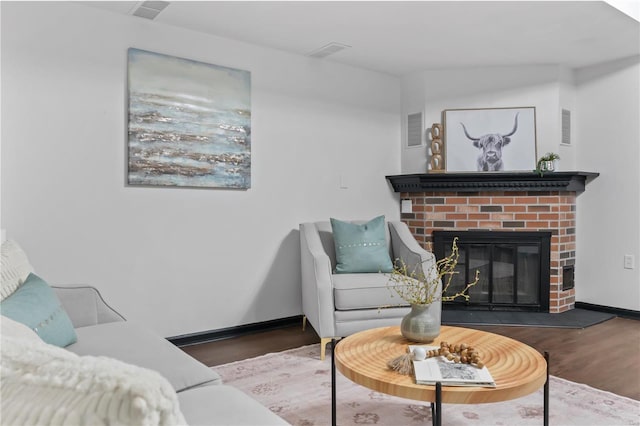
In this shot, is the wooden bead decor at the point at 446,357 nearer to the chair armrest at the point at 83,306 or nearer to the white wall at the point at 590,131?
the chair armrest at the point at 83,306

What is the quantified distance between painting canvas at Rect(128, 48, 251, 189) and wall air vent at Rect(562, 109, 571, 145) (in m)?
2.88

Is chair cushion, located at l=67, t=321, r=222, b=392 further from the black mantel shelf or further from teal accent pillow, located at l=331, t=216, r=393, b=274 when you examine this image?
the black mantel shelf

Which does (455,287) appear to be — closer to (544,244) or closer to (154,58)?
(544,244)

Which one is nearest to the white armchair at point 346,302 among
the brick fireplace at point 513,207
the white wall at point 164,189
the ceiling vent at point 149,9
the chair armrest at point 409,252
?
the chair armrest at point 409,252

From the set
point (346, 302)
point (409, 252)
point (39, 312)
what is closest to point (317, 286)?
point (346, 302)

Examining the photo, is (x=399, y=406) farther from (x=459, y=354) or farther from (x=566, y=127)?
(x=566, y=127)

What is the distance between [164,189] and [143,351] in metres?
1.76

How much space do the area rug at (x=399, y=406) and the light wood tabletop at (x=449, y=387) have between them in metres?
0.38

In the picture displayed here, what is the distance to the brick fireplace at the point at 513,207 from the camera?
429 cm

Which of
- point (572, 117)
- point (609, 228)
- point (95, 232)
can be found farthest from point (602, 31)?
point (95, 232)

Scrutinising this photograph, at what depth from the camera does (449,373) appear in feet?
5.45

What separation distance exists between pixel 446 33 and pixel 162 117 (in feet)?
7.03

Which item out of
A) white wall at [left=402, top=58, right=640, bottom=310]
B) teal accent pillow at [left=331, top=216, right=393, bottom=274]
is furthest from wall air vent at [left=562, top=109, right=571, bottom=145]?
teal accent pillow at [left=331, top=216, right=393, bottom=274]

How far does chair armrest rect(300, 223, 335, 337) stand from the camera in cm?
309
